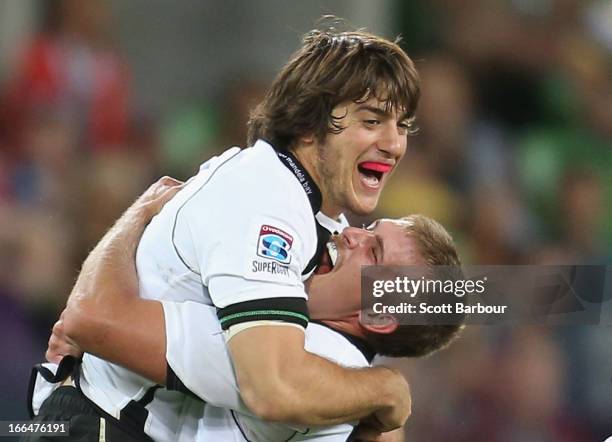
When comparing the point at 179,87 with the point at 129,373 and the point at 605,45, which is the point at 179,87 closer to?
the point at 605,45

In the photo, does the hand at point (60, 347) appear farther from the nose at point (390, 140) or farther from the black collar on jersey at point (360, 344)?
the nose at point (390, 140)

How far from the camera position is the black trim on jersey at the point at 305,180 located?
2323mm

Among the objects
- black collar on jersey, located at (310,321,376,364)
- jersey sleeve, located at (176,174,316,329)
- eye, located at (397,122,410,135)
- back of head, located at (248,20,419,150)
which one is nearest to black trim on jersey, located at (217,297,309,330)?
jersey sleeve, located at (176,174,316,329)

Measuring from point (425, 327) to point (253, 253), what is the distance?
1.71 ft

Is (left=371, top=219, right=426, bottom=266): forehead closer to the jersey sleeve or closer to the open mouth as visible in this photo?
the open mouth

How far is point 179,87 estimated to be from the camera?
4.97 metres

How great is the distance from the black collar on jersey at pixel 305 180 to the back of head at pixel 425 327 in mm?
224

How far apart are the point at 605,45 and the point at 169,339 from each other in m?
3.78

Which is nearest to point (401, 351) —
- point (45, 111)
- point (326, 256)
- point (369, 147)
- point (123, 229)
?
point (326, 256)

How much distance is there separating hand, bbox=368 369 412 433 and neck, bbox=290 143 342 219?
1.28 feet

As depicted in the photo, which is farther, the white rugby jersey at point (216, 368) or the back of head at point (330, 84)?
the back of head at point (330, 84)

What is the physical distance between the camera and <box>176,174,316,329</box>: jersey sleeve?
210cm

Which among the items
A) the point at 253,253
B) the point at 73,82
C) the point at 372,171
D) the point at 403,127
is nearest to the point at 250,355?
the point at 253,253

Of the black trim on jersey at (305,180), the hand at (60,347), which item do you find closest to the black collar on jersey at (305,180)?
the black trim on jersey at (305,180)
